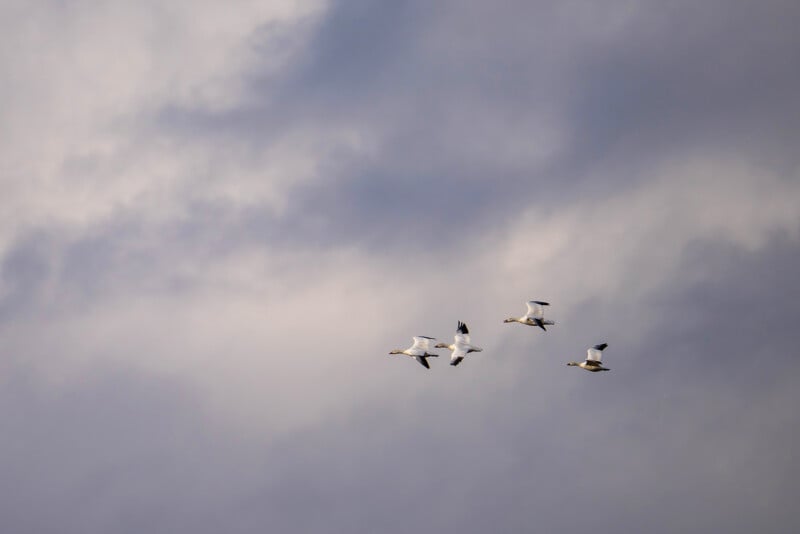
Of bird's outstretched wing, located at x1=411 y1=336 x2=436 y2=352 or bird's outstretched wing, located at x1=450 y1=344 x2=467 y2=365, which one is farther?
bird's outstretched wing, located at x1=411 y1=336 x2=436 y2=352

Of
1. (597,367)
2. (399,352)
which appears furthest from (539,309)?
(399,352)

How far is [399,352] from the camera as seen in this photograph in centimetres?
17762

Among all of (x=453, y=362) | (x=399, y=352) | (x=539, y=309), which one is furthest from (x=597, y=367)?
(x=399, y=352)

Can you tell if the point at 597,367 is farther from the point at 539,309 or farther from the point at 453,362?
the point at 453,362

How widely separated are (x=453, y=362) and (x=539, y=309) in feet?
60.6

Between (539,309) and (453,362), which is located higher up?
(539,309)

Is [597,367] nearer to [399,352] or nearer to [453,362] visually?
[453,362]

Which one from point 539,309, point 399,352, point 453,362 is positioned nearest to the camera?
point 453,362

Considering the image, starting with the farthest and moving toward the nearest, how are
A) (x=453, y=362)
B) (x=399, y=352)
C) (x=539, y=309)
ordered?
(x=399, y=352), (x=539, y=309), (x=453, y=362)

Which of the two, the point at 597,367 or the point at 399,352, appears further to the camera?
the point at 399,352

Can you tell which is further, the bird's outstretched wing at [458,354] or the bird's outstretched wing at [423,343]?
the bird's outstretched wing at [423,343]

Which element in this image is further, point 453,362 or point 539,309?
point 539,309

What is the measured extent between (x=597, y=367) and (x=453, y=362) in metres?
23.2

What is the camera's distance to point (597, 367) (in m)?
158
